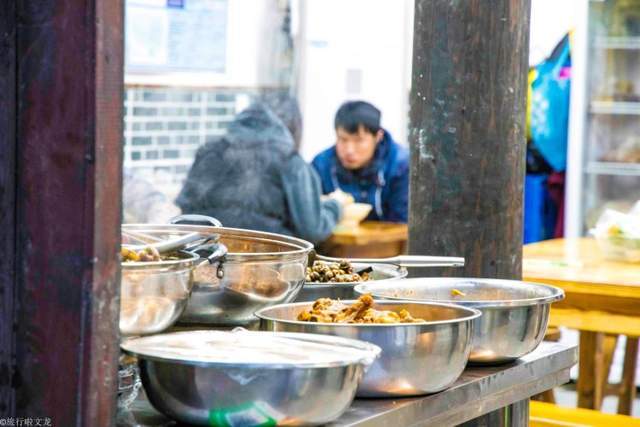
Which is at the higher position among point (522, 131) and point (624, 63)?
point (624, 63)

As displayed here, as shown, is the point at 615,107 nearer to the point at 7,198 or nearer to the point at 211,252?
the point at 211,252

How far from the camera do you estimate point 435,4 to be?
3199 millimetres

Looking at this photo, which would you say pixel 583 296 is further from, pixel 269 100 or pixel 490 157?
pixel 269 100

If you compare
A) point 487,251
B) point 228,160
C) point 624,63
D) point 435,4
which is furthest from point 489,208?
point 624,63

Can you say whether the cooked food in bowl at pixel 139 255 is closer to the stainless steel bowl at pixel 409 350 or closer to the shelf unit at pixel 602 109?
the stainless steel bowl at pixel 409 350

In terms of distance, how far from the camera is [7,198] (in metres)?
1.80

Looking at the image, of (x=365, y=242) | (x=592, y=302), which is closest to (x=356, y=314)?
(x=592, y=302)

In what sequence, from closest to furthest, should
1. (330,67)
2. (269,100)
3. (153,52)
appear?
(153,52), (269,100), (330,67)

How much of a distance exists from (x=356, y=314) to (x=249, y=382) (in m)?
0.48

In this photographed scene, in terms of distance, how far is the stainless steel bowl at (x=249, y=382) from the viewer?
1756mm

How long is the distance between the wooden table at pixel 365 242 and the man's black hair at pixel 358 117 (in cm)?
73

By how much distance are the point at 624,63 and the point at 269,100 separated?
2742 millimetres

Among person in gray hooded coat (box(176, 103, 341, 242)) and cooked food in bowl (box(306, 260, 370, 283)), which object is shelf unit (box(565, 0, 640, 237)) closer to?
person in gray hooded coat (box(176, 103, 341, 242))

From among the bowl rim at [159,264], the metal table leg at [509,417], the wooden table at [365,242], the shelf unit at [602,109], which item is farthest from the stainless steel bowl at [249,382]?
the shelf unit at [602,109]
